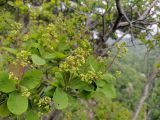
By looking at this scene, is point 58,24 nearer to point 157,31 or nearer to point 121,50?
point 157,31

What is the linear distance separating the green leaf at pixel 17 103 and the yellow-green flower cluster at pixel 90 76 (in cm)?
38

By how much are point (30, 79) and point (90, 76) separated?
376 mm

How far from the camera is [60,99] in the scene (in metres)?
2.29

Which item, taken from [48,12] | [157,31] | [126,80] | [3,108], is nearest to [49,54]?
[3,108]

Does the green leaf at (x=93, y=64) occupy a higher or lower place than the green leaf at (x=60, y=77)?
higher

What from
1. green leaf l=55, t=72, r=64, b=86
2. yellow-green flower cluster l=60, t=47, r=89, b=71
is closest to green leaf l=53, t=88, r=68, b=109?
green leaf l=55, t=72, r=64, b=86

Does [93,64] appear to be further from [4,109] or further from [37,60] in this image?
[4,109]

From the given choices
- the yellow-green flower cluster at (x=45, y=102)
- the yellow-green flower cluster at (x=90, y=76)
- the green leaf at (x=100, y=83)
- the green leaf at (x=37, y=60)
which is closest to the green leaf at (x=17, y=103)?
the yellow-green flower cluster at (x=45, y=102)

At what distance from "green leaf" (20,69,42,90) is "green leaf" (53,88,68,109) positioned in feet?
0.48

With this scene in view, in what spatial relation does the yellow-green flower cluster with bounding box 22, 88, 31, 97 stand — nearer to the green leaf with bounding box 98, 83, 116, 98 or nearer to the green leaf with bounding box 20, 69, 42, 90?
the green leaf with bounding box 20, 69, 42, 90

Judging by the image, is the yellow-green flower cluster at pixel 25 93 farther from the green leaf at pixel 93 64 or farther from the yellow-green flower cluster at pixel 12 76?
the green leaf at pixel 93 64

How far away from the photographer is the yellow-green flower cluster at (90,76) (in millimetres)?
2278

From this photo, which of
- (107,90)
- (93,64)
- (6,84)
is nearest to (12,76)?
(6,84)

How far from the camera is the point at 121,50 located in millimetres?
2646
